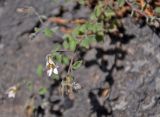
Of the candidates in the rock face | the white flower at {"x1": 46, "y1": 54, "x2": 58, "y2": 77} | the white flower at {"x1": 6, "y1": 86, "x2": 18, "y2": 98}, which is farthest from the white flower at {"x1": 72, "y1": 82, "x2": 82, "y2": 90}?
the white flower at {"x1": 6, "y1": 86, "x2": 18, "y2": 98}

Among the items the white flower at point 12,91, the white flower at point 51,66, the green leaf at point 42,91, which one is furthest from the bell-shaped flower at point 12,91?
the white flower at point 51,66

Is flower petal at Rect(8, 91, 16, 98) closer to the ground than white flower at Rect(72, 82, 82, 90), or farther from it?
closer to the ground

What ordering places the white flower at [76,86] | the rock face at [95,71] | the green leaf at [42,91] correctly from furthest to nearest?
the green leaf at [42,91]
the rock face at [95,71]
the white flower at [76,86]

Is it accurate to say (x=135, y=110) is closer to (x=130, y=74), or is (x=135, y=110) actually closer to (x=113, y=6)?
(x=130, y=74)

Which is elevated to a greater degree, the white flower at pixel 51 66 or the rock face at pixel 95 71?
the white flower at pixel 51 66

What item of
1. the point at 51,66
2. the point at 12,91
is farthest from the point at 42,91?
the point at 51,66

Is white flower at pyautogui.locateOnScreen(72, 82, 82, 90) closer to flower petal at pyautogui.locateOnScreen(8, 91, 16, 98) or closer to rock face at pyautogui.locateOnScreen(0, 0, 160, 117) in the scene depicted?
rock face at pyautogui.locateOnScreen(0, 0, 160, 117)

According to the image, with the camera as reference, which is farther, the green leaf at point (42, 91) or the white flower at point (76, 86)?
the green leaf at point (42, 91)

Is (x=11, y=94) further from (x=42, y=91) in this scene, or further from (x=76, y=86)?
(x=76, y=86)

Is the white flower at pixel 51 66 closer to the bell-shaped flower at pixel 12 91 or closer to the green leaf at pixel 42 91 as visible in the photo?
the green leaf at pixel 42 91
